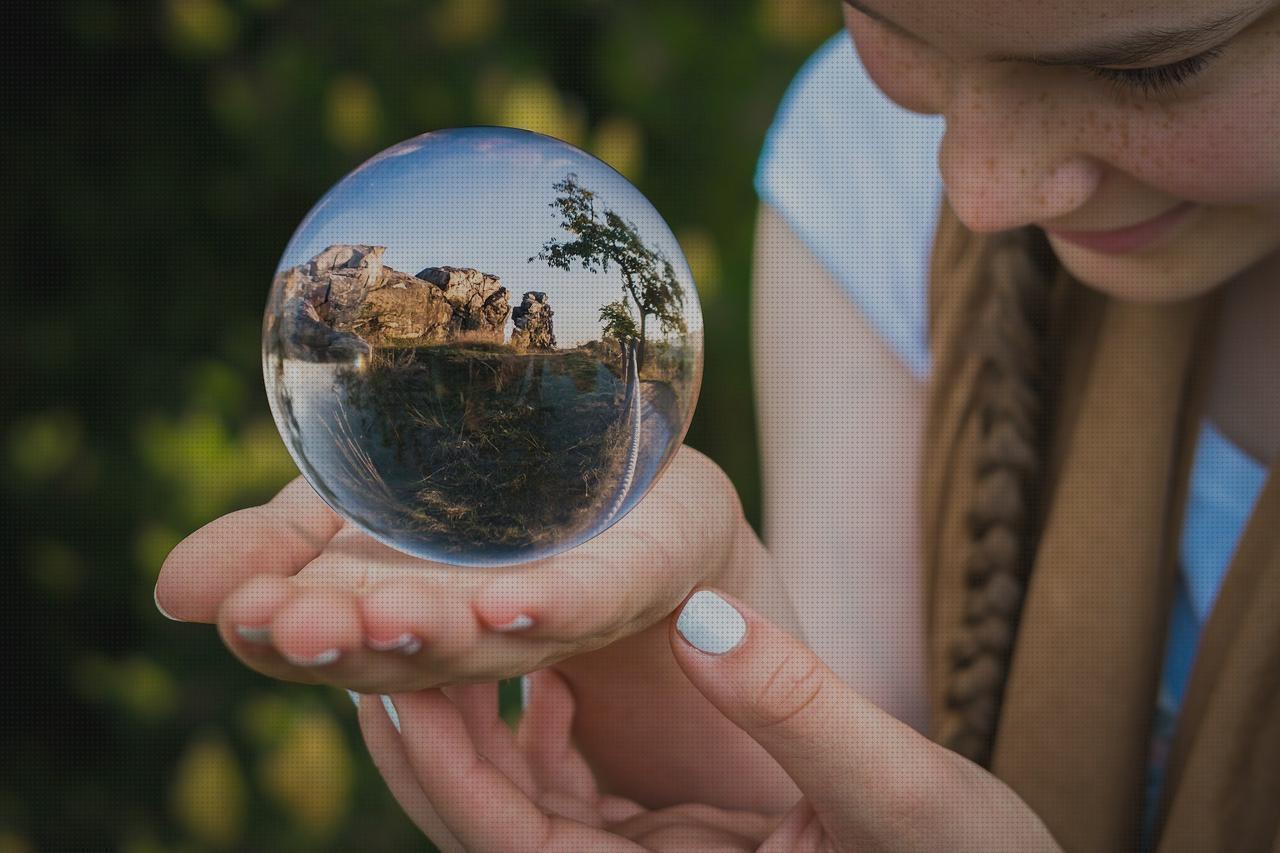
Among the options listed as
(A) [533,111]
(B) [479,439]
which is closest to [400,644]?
(B) [479,439]

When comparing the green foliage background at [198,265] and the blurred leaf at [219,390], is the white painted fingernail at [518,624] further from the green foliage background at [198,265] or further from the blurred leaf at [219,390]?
the blurred leaf at [219,390]

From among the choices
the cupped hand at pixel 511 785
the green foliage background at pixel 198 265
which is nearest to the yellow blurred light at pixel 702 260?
the green foliage background at pixel 198 265

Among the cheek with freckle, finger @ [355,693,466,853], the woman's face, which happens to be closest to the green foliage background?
finger @ [355,693,466,853]

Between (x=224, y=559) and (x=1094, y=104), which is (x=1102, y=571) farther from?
(x=224, y=559)

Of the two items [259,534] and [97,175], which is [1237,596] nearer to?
[259,534]

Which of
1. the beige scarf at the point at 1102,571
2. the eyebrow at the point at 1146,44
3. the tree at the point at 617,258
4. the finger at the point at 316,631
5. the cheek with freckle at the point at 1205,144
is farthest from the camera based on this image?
the beige scarf at the point at 1102,571

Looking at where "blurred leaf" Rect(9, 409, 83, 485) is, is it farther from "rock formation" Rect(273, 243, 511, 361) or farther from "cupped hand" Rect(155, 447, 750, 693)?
"rock formation" Rect(273, 243, 511, 361)
